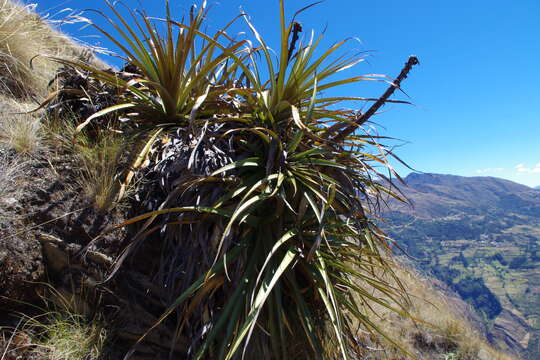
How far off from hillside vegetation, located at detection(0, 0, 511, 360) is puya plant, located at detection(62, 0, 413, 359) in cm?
1

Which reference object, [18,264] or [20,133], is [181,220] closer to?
[18,264]

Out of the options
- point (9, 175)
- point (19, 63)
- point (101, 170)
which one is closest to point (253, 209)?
point (101, 170)

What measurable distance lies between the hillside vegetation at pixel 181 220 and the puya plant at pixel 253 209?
13mm

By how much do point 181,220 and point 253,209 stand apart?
474mm

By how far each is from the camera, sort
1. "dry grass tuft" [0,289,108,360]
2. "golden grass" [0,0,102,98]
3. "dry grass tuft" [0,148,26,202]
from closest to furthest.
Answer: "dry grass tuft" [0,289,108,360] < "dry grass tuft" [0,148,26,202] < "golden grass" [0,0,102,98]

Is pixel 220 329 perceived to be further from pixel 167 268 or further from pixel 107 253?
pixel 107 253

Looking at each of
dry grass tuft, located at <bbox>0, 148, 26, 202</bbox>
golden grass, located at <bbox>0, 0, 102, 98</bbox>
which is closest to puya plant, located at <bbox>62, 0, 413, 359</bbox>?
dry grass tuft, located at <bbox>0, 148, 26, 202</bbox>

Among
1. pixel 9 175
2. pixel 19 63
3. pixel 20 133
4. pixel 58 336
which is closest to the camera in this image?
pixel 58 336

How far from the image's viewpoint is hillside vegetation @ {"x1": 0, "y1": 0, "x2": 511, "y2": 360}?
1.74 metres

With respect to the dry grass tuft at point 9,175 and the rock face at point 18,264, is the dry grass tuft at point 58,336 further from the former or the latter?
the dry grass tuft at point 9,175

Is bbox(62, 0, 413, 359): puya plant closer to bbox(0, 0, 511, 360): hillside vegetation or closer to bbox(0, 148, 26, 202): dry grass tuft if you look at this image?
bbox(0, 0, 511, 360): hillside vegetation

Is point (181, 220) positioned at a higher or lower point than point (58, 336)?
higher

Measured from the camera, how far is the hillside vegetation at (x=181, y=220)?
68.4 inches

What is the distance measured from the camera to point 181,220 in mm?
1925
